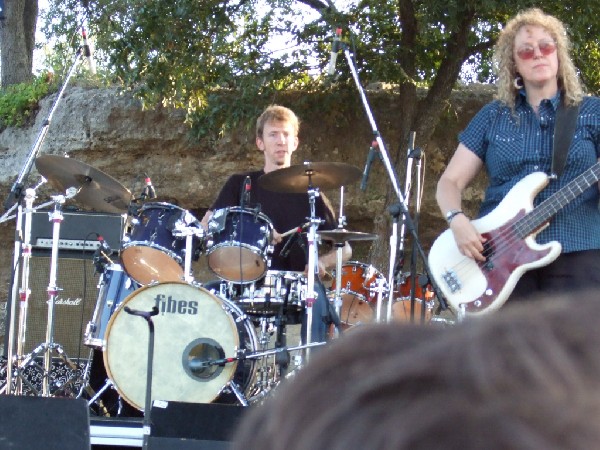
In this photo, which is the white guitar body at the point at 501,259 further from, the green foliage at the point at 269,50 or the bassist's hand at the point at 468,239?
the green foliage at the point at 269,50

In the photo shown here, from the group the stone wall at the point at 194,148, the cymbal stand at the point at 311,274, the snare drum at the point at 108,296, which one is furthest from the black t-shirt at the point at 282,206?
the stone wall at the point at 194,148

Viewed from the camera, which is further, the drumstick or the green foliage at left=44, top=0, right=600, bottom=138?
the green foliage at left=44, top=0, right=600, bottom=138

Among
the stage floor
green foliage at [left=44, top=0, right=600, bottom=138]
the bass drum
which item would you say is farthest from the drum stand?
green foliage at [left=44, top=0, right=600, bottom=138]

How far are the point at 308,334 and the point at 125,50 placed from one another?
165 inches

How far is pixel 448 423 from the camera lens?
487 mm

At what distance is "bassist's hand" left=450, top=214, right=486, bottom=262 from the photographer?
3.75 m

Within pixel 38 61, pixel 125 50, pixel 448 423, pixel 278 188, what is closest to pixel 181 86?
pixel 125 50

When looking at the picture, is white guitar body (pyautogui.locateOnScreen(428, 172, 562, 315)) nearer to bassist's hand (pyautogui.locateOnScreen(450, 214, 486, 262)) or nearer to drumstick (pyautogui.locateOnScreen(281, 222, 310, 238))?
bassist's hand (pyautogui.locateOnScreen(450, 214, 486, 262))

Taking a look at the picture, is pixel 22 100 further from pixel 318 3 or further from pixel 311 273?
pixel 311 273

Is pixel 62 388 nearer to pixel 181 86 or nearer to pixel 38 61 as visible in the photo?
pixel 181 86

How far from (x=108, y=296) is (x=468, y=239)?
9.09 ft

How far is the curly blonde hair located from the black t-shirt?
2199 mm

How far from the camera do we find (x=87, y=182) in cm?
605

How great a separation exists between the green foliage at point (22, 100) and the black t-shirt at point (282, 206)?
540cm
